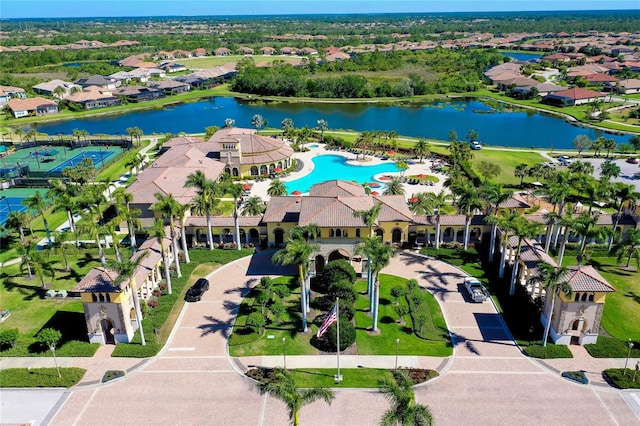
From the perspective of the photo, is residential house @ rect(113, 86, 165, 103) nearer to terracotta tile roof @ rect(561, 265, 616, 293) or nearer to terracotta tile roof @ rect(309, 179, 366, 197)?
terracotta tile roof @ rect(309, 179, 366, 197)

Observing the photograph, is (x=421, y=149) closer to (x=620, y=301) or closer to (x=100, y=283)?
(x=620, y=301)

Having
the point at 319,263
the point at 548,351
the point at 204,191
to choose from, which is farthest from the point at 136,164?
the point at 548,351

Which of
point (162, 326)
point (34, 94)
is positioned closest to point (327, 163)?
point (162, 326)

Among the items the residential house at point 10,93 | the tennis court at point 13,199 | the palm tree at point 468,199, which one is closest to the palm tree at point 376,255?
the palm tree at point 468,199

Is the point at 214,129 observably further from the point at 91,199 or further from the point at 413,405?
the point at 413,405

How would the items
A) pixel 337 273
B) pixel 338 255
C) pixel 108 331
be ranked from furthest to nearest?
pixel 338 255 → pixel 337 273 → pixel 108 331

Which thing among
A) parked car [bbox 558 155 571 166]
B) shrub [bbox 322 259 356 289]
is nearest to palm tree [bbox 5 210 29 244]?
shrub [bbox 322 259 356 289]
